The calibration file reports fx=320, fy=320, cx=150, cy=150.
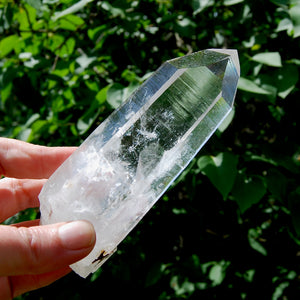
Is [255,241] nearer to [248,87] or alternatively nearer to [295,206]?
[295,206]

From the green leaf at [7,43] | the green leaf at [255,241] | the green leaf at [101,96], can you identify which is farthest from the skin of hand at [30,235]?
the green leaf at [255,241]

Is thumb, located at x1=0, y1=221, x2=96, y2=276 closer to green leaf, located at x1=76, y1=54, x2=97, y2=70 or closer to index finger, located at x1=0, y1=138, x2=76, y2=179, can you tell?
index finger, located at x1=0, y1=138, x2=76, y2=179

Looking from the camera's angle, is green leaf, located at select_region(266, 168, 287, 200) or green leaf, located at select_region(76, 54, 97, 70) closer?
green leaf, located at select_region(266, 168, 287, 200)

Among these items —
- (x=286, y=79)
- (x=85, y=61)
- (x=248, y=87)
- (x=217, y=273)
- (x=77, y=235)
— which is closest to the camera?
(x=77, y=235)

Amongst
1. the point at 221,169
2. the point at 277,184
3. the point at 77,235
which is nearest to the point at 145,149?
the point at 77,235

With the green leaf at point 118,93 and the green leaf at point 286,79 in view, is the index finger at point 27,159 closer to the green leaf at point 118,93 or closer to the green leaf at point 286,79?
the green leaf at point 118,93

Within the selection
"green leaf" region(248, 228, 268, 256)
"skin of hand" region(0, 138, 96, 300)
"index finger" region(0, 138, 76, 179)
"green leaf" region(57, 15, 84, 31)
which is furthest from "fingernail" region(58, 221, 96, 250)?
"green leaf" region(248, 228, 268, 256)

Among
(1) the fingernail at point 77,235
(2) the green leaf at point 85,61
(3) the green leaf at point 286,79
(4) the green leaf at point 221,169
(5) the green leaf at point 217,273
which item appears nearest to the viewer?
(1) the fingernail at point 77,235

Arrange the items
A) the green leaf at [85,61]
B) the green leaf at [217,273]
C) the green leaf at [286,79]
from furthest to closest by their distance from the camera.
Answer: the green leaf at [217,273] → the green leaf at [85,61] → the green leaf at [286,79]
